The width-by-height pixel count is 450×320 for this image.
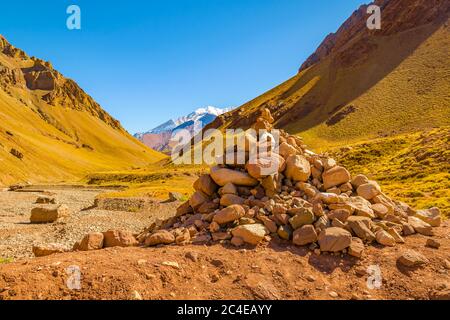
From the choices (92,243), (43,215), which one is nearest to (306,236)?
(92,243)

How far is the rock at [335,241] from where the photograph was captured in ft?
29.1

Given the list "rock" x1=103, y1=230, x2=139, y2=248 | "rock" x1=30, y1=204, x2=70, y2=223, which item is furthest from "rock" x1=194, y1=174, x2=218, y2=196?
"rock" x1=30, y1=204, x2=70, y2=223

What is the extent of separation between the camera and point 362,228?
9477 mm

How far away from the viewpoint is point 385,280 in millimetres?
8016

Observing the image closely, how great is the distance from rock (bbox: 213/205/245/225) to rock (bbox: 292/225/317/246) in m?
1.89

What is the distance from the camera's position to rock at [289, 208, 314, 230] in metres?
9.64

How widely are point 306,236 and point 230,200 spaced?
296 cm

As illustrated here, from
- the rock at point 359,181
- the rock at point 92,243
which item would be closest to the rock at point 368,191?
the rock at point 359,181

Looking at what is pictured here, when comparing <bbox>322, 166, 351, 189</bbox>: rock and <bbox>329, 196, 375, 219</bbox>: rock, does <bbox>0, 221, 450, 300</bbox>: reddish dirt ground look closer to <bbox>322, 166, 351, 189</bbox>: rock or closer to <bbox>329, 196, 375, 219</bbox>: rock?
<bbox>329, 196, 375, 219</bbox>: rock

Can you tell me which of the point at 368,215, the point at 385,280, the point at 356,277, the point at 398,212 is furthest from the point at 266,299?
the point at 398,212

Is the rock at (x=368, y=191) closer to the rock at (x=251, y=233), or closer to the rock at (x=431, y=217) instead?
the rock at (x=431, y=217)

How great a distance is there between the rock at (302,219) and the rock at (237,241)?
5.54 feet

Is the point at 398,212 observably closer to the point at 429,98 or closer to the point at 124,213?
the point at 124,213

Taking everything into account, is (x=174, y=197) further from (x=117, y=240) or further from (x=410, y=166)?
(x=410, y=166)
